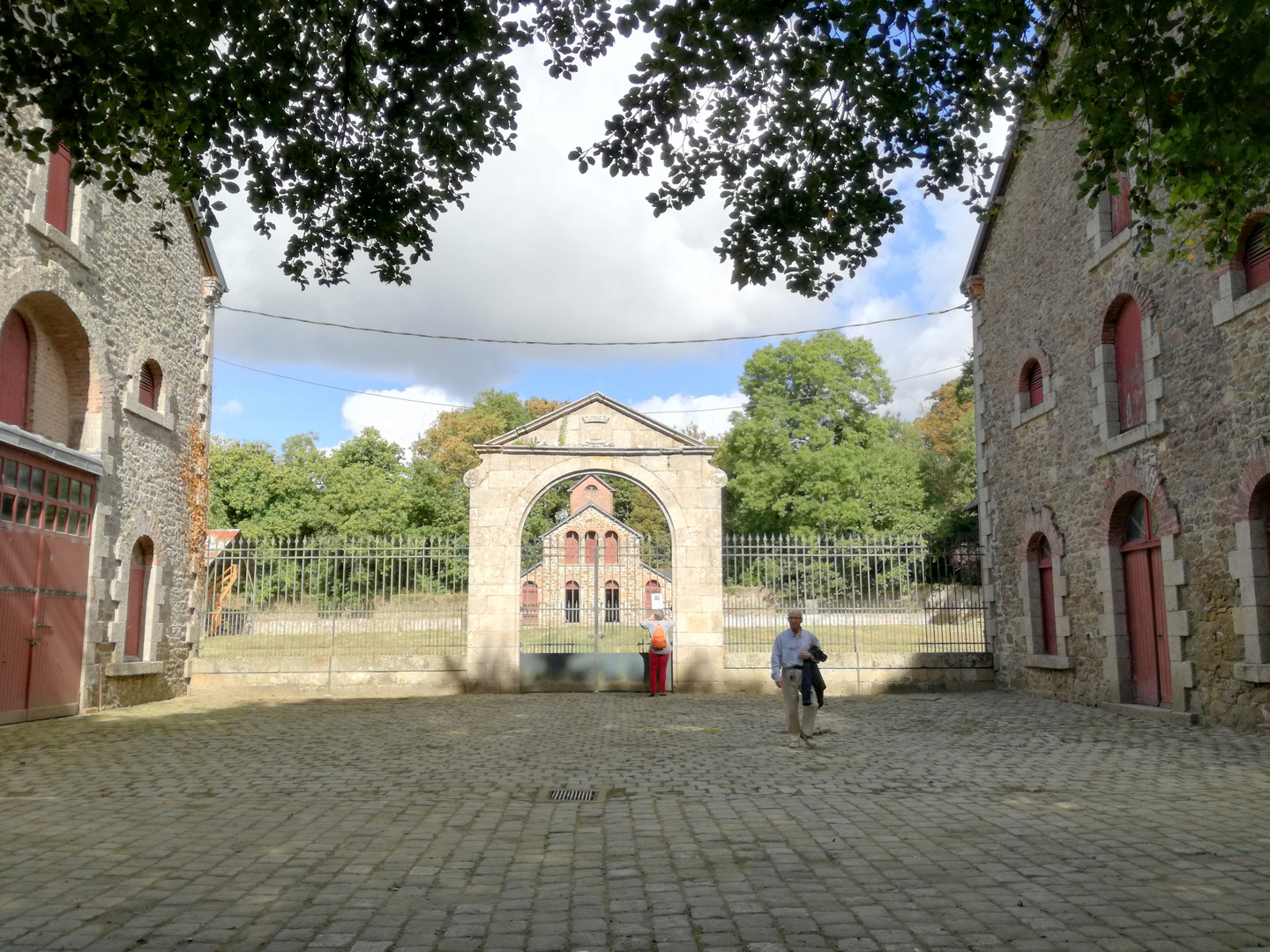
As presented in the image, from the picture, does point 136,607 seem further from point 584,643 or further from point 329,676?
point 584,643

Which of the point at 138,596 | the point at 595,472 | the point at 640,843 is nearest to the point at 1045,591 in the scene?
the point at 595,472

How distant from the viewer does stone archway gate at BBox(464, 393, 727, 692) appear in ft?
55.3

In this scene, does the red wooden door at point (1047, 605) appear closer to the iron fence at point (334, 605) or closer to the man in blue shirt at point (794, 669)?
the man in blue shirt at point (794, 669)

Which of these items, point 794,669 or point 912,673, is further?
point 912,673

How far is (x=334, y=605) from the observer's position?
16.4 m

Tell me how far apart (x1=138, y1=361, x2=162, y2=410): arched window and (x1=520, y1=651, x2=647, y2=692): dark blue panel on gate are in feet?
23.3

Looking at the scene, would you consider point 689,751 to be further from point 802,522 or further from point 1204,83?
point 802,522

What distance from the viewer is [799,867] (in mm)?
5082

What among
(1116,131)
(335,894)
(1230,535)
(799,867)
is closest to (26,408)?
(335,894)

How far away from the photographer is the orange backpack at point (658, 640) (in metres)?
16.2

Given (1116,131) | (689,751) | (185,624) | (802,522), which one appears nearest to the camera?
(1116,131)

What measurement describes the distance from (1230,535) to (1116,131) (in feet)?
20.3

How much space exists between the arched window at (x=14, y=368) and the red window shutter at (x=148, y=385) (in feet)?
9.06

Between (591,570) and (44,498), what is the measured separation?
27.5 m
